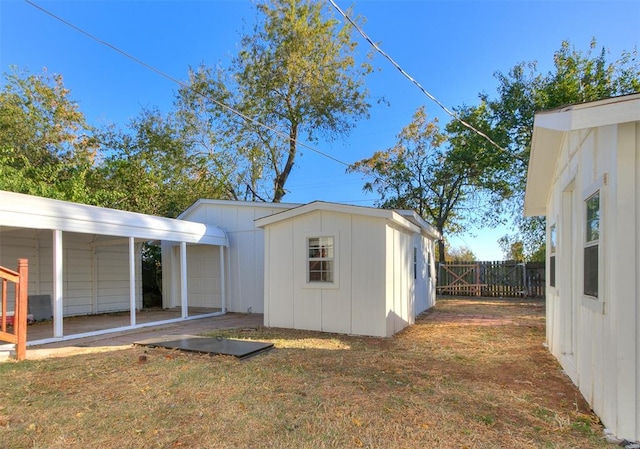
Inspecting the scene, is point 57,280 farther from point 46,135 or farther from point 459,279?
point 459,279

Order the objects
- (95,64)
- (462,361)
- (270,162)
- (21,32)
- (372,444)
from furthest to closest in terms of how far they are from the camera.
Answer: (270,162) < (95,64) < (21,32) < (462,361) < (372,444)

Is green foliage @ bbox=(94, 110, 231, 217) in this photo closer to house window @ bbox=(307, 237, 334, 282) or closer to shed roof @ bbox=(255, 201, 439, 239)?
shed roof @ bbox=(255, 201, 439, 239)

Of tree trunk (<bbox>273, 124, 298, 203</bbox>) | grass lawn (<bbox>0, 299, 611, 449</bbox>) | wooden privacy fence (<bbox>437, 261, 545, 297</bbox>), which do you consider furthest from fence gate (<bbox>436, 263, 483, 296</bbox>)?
grass lawn (<bbox>0, 299, 611, 449</bbox>)

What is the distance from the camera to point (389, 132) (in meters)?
21.0

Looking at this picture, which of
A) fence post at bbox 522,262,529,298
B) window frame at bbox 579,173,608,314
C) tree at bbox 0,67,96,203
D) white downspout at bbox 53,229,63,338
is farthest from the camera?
fence post at bbox 522,262,529,298

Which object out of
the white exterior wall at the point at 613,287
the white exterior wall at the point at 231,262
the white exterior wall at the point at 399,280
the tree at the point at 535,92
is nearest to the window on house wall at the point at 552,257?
the white exterior wall at the point at 613,287

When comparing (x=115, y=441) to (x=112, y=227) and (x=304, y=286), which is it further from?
(x=112, y=227)

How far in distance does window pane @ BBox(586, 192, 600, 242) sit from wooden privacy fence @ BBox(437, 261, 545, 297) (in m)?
13.4

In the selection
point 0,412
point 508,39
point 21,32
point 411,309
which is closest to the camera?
point 0,412

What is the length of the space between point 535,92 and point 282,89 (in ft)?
38.5

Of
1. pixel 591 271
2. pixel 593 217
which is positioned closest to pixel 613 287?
pixel 591 271

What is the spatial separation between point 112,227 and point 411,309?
23.5 ft

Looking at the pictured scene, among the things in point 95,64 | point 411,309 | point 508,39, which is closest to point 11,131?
point 95,64

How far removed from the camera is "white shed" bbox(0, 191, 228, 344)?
6.62 m
